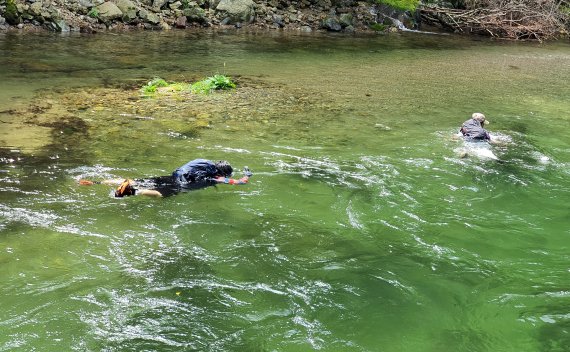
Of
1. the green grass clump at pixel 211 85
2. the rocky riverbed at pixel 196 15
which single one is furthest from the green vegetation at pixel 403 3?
the green grass clump at pixel 211 85

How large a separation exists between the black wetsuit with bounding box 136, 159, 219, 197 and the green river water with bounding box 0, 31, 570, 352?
0.53 ft

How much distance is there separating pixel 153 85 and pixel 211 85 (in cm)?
135

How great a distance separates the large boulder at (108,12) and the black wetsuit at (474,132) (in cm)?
1659

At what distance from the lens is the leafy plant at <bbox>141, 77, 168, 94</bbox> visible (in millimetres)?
13219

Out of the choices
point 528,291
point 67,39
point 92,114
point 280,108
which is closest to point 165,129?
point 92,114

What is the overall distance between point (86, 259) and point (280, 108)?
23.4 feet

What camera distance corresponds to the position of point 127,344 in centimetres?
467

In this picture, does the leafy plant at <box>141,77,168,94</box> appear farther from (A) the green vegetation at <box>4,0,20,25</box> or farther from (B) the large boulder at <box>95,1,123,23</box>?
(B) the large boulder at <box>95,1,123,23</box>

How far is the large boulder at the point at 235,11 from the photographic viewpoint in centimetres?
2536

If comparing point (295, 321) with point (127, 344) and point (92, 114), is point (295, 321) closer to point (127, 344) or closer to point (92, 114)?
point (127, 344)

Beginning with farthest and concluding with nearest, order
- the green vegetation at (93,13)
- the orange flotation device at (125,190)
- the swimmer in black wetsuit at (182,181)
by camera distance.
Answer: the green vegetation at (93,13)
the swimmer in black wetsuit at (182,181)
the orange flotation device at (125,190)

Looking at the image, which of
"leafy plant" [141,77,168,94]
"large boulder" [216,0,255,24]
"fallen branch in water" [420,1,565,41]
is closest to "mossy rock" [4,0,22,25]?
"large boulder" [216,0,255,24]

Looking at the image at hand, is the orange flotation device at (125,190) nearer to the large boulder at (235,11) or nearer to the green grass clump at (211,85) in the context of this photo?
the green grass clump at (211,85)

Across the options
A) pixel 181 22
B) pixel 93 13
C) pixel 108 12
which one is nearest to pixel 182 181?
pixel 93 13
